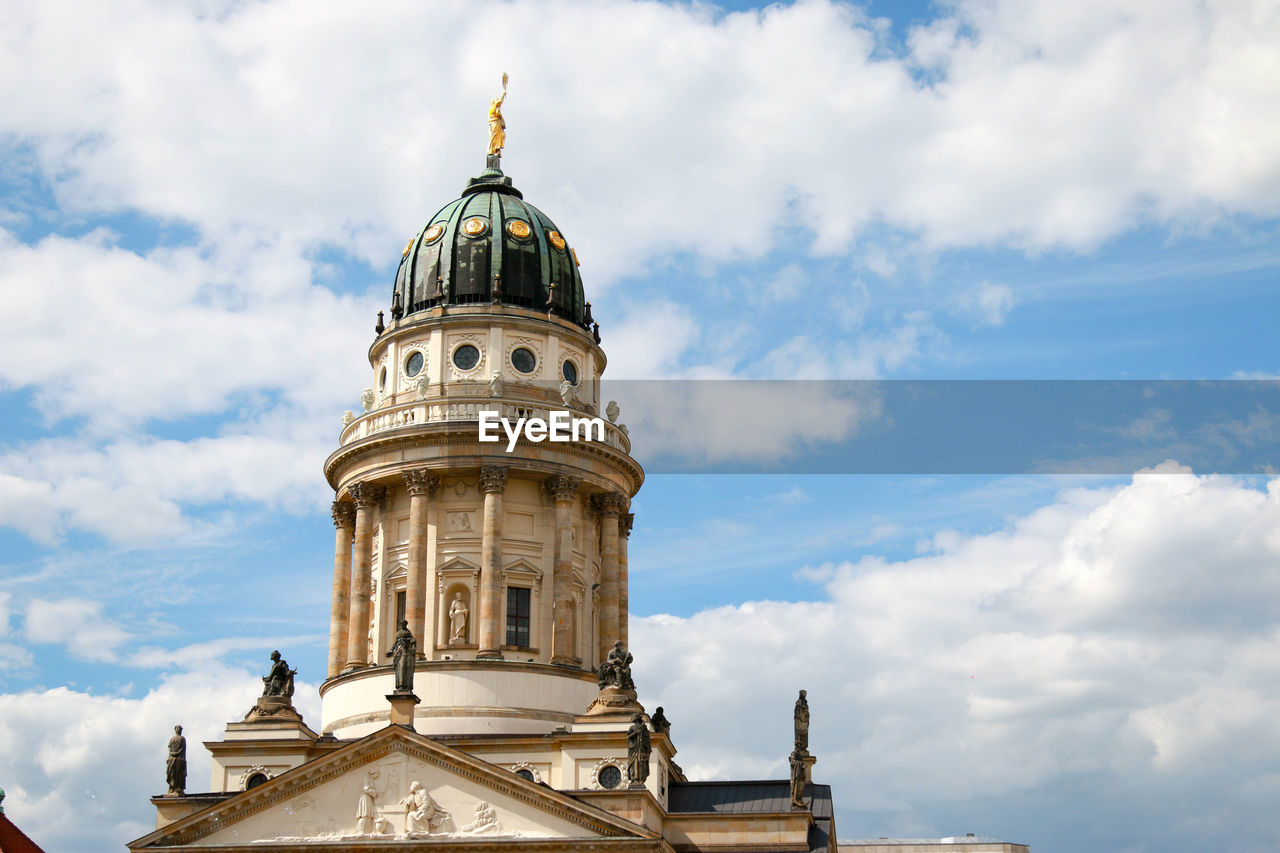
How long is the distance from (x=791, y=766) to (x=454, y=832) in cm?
1152

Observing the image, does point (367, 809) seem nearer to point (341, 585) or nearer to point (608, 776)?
point (608, 776)

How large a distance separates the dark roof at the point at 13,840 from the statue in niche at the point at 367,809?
1465 centimetres

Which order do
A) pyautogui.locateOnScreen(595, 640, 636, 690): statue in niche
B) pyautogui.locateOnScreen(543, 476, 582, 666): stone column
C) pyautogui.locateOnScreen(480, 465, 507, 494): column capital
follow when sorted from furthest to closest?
pyautogui.locateOnScreen(480, 465, 507, 494): column capital < pyautogui.locateOnScreen(543, 476, 582, 666): stone column < pyautogui.locateOnScreen(595, 640, 636, 690): statue in niche

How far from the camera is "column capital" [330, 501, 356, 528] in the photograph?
66812 mm

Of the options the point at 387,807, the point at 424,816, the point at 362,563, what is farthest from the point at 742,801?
the point at 362,563

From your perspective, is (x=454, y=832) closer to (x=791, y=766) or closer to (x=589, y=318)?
(x=791, y=766)

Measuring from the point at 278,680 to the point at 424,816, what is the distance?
36.6 feet

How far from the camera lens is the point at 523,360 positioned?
218ft

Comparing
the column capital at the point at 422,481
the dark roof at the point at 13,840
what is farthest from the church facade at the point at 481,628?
the dark roof at the point at 13,840

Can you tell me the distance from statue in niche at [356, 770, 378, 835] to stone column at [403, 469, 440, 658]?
9432mm

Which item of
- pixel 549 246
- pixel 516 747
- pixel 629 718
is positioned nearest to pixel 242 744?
pixel 516 747

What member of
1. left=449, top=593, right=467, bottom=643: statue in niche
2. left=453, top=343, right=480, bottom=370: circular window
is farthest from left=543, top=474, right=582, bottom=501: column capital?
left=453, top=343, right=480, bottom=370: circular window

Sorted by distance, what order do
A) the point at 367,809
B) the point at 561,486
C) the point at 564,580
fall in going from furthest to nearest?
the point at 561,486, the point at 564,580, the point at 367,809

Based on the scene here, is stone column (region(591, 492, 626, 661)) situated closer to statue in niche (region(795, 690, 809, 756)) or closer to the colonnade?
the colonnade
